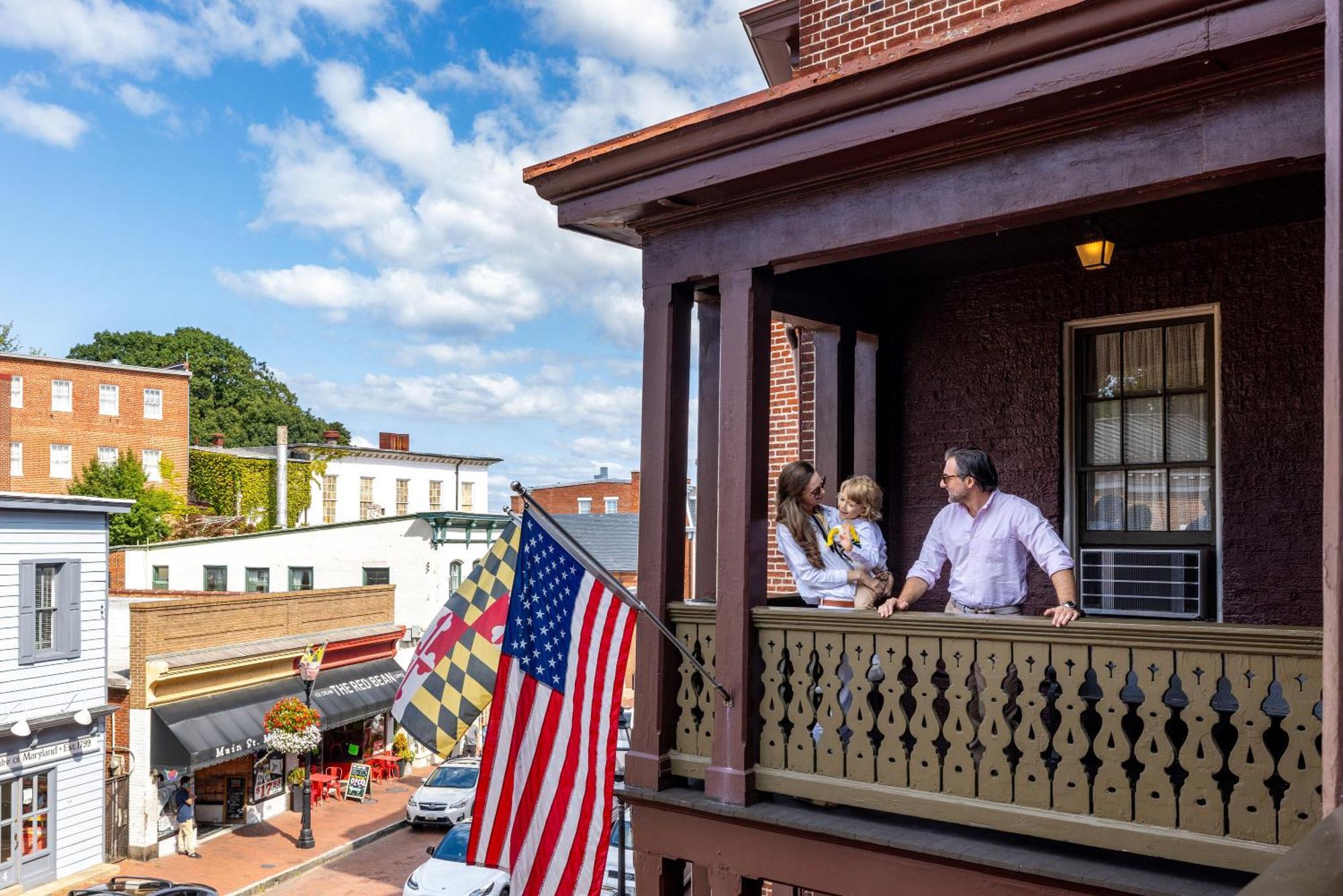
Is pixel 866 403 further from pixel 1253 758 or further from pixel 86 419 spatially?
pixel 86 419

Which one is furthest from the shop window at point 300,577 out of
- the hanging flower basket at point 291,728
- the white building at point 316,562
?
the hanging flower basket at point 291,728

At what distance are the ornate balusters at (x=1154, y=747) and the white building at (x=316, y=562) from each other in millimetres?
32488

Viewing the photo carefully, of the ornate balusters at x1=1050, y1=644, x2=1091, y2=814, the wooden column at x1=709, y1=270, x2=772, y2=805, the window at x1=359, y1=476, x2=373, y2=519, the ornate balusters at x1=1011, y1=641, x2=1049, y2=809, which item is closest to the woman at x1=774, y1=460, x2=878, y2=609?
the wooden column at x1=709, y1=270, x2=772, y2=805

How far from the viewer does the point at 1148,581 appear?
8125mm

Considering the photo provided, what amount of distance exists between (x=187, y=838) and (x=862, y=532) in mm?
20996

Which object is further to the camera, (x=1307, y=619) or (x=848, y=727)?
(x=1307, y=619)

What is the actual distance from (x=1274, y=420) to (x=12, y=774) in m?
21.2

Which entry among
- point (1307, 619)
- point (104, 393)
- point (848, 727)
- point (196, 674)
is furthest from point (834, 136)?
point (104, 393)

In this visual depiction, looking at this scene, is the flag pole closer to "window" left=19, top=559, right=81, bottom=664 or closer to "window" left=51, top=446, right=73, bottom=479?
"window" left=19, top=559, right=81, bottom=664

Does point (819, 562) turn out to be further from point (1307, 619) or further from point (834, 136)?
point (1307, 619)

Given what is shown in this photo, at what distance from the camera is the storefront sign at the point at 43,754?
64.5 feet

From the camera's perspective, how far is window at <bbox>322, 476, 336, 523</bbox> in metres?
55.2

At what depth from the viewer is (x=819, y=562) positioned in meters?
6.64

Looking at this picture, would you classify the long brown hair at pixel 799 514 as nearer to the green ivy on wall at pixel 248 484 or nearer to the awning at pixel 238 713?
the awning at pixel 238 713
